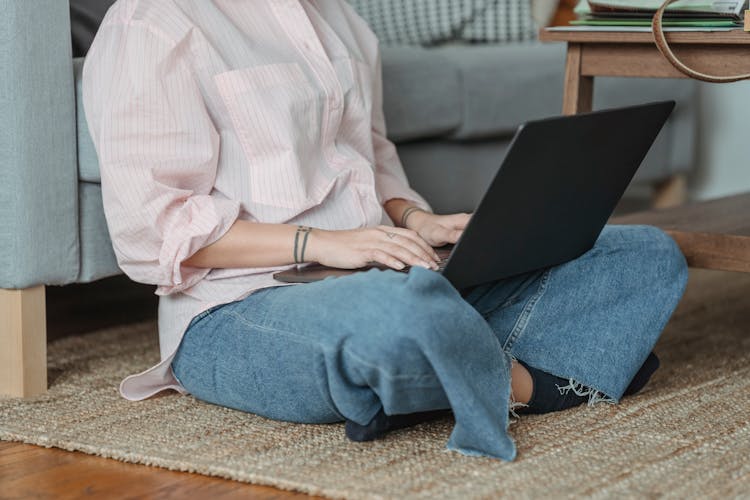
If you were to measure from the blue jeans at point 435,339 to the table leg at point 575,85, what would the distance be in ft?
0.77

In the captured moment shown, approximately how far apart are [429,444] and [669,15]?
25.4 inches

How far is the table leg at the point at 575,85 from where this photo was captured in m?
1.59

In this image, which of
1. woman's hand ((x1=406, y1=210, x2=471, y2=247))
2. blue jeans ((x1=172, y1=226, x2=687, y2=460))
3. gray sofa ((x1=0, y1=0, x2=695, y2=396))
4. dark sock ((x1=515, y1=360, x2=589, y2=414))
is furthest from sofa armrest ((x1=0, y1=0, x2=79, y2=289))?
dark sock ((x1=515, y1=360, x2=589, y2=414))

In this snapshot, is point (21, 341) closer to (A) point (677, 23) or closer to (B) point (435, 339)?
(B) point (435, 339)

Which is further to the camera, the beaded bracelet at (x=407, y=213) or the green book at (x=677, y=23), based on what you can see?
the beaded bracelet at (x=407, y=213)

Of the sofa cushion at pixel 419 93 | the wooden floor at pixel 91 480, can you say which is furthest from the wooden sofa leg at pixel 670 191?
the wooden floor at pixel 91 480

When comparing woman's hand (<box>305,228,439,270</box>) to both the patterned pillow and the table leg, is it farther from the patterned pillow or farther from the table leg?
the patterned pillow

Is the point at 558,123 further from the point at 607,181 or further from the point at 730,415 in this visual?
the point at 730,415

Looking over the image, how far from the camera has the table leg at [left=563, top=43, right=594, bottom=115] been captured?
5.23ft

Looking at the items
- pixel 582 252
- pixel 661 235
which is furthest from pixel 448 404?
pixel 661 235

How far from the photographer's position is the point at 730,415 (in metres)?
1.36

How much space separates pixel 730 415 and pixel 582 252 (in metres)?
0.26

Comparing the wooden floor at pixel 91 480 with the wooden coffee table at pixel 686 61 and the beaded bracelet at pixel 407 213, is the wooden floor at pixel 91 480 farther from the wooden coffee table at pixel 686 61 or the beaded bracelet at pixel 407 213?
the wooden coffee table at pixel 686 61

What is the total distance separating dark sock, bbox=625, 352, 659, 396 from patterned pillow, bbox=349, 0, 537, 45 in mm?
1365
